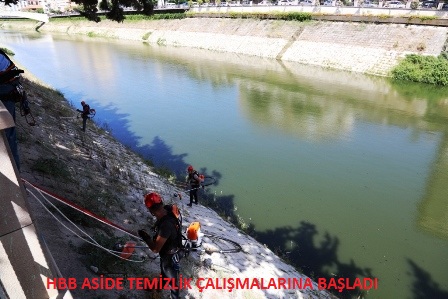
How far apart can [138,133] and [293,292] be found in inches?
522

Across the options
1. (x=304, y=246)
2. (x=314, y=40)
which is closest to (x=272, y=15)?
(x=314, y=40)

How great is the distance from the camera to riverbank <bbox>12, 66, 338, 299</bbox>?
5.30 meters

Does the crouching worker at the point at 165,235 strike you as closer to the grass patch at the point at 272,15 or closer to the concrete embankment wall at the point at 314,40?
the concrete embankment wall at the point at 314,40

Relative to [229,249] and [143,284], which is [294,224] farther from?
[143,284]

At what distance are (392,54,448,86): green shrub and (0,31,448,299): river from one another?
3.92 feet

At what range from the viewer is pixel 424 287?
8.41 m

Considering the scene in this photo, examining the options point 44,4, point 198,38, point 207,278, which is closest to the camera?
point 207,278

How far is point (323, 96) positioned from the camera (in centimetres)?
2614

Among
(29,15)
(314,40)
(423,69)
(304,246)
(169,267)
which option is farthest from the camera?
(29,15)

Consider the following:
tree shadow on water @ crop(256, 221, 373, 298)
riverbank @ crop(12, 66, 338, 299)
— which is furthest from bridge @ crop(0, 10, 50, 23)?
tree shadow on water @ crop(256, 221, 373, 298)

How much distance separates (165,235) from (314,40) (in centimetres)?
3809

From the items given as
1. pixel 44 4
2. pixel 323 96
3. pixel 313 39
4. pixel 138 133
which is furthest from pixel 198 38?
pixel 44 4

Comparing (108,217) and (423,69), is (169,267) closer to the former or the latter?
(108,217)

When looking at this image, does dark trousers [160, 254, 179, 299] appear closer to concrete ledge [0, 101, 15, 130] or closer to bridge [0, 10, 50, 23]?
concrete ledge [0, 101, 15, 130]
